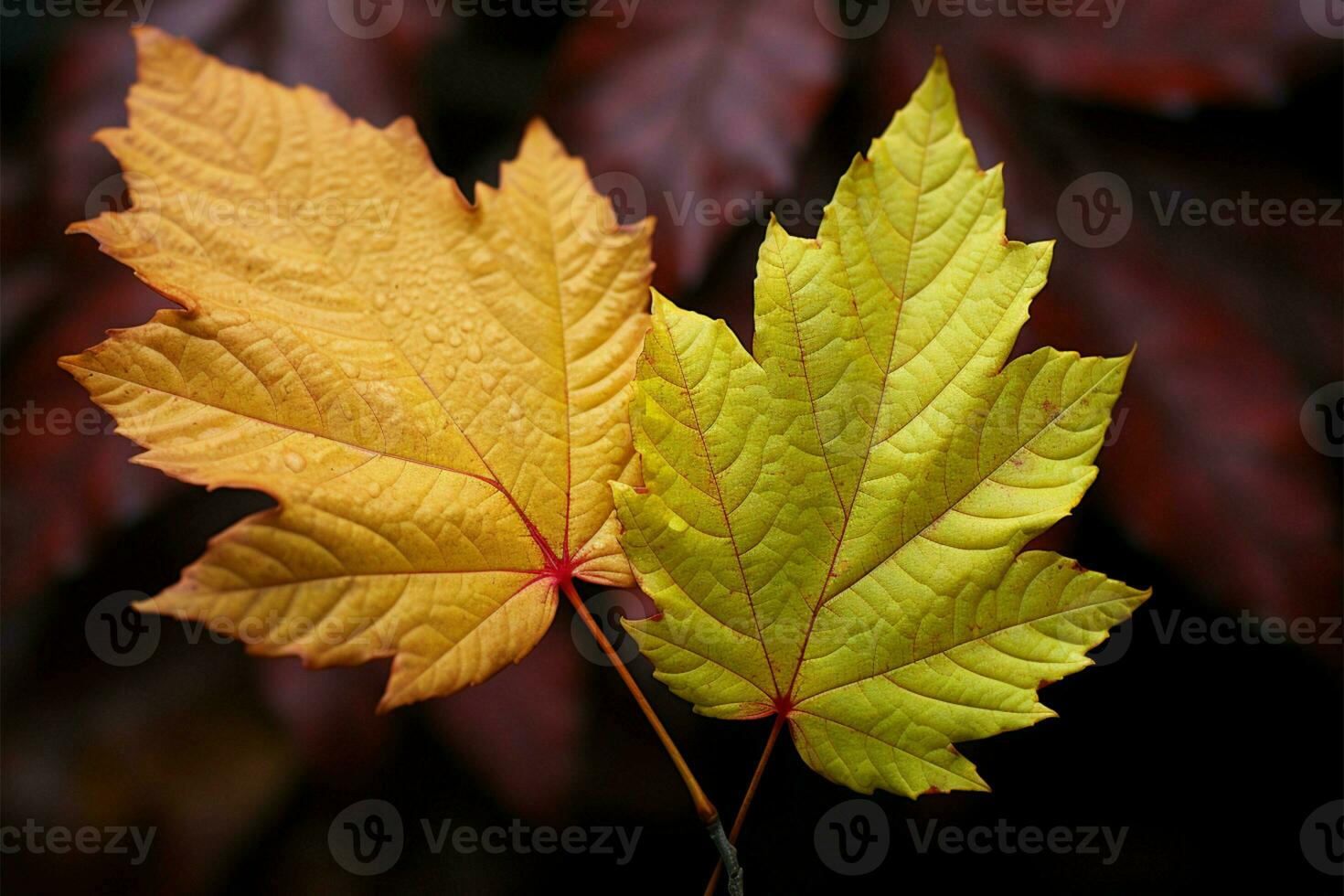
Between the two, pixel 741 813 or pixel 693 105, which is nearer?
pixel 741 813

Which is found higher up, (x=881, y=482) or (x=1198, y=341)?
(x=1198, y=341)

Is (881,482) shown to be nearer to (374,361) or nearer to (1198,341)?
(374,361)

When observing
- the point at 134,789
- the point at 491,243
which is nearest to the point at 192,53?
the point at 491,243

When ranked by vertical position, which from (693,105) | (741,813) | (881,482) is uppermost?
(693,105)

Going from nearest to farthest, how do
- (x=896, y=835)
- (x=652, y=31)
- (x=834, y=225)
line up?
(x=834, y=225), (x=652, y=31), (x=896, y=835)

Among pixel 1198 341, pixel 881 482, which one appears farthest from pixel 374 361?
pixel 1198 341

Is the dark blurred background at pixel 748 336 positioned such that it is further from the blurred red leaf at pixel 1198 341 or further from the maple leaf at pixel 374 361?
the maple leaf at pixel 374 361

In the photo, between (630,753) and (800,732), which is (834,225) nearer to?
(800,732)
